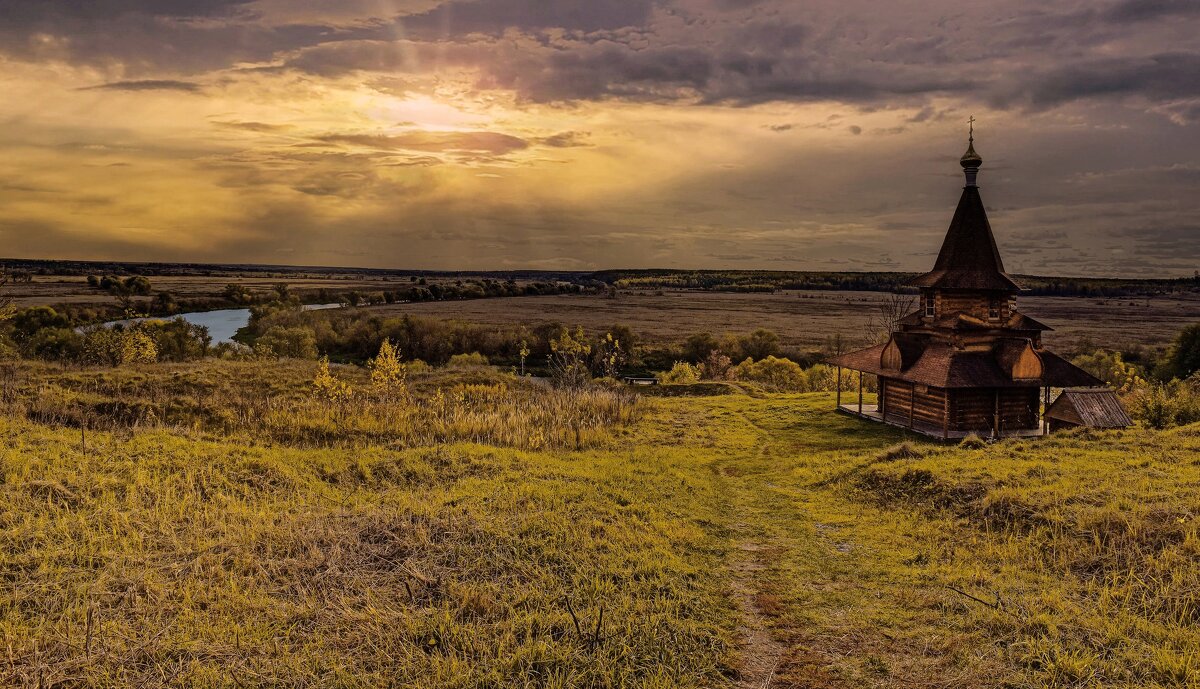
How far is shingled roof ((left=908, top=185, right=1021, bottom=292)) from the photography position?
21516 mm

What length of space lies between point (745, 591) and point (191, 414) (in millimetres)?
16002

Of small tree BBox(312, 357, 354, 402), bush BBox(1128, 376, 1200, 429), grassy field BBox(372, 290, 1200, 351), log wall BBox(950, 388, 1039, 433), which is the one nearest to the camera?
bush BBox(1128, 376, 1200, 429)

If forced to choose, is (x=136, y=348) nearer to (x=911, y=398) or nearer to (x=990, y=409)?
(x=911, y=398)

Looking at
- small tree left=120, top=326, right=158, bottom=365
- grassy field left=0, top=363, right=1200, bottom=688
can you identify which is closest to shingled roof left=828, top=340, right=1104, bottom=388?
grassy field left=0, top=363, right=1200, bottom=688

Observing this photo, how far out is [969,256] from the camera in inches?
868

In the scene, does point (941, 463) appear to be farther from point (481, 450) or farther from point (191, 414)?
point (191, 414)

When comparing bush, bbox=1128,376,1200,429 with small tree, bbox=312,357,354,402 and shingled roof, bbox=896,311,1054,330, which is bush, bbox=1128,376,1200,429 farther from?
small tree, bbox=312,357,354,402

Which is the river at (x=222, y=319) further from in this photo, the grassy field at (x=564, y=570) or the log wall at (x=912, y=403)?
the grassy field at (x=564, y=570)

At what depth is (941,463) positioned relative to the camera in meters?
14.1

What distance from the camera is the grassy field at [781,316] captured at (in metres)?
98.0

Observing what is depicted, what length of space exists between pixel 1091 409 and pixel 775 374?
29.1 meters

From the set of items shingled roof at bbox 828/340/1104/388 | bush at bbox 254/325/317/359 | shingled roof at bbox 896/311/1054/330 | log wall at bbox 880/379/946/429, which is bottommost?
bush at bbox 254/325/317/359

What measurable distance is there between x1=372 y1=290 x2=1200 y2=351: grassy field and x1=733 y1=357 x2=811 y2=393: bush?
2916cm

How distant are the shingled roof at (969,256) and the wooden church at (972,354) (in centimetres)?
3
